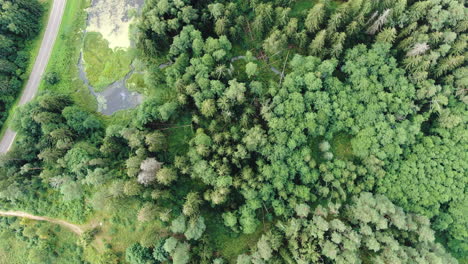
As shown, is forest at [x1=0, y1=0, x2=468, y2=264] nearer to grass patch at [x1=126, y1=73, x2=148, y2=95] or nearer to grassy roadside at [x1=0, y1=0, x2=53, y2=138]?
grass patch at [x1=126, y1=73, x2=148, y2=95]

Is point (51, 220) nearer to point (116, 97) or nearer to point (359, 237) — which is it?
point (116, 97)

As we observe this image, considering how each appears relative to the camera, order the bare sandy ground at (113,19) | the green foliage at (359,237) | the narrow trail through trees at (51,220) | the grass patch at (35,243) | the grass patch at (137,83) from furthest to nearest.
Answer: the bare sandy ground at (113,19), the grass patch at (137,83), the narrow trail through trees at (51,220), the grass patch at (35,243), the green foliage at (359,237)

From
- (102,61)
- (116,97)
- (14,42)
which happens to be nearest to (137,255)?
(116,97)

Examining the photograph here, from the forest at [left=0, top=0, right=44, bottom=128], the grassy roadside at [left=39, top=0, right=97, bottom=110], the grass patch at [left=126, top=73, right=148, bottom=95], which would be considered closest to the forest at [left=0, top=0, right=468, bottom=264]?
the grass patch at [left=126, top=73, right=148, bottom=95]

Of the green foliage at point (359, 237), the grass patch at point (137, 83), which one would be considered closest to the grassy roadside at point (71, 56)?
the grass patch at point (137, 83)

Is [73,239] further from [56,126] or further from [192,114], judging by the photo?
[192,114]

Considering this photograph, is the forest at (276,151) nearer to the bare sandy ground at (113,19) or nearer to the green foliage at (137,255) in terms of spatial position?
the green foliage at (137,255)

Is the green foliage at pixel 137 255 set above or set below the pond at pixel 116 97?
below
